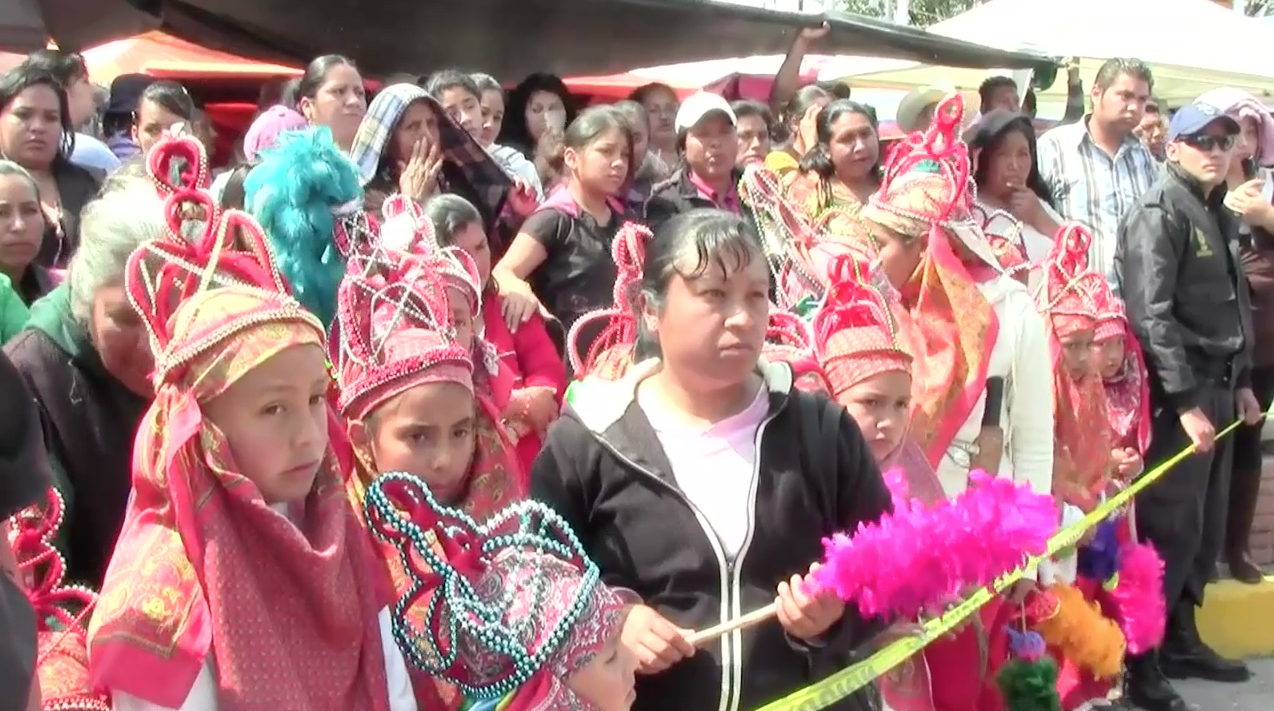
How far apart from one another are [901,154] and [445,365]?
2.28 meters

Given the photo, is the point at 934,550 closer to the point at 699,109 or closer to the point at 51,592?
the point at 51,592

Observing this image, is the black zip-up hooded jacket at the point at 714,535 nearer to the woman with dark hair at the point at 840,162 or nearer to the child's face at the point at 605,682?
the child's face at the point at 605,682

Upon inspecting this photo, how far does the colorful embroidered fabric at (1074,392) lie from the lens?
15.5 ft

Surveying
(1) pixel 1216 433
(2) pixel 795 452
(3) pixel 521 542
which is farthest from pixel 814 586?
(1) pixel 1216 433

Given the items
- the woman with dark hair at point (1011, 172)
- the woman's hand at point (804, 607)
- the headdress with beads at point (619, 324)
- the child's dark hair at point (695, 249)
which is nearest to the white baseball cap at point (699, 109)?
the woman with dark hair at point (1011, 172)

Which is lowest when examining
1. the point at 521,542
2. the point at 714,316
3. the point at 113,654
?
the point at 113,654

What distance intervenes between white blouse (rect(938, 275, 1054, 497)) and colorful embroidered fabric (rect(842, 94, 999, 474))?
0.06m

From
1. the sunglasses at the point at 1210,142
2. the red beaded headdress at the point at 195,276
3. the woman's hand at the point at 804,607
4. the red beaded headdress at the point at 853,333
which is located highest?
the sunglasses at the point at 1210,142

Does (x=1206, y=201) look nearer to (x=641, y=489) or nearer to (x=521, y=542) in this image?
(x=641, y=489)

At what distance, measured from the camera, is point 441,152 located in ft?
15.0

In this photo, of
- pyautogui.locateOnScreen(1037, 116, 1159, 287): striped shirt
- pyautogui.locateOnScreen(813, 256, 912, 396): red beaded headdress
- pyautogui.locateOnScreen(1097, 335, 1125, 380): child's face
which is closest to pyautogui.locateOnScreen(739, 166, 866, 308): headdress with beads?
pyautogui.locateOnScreen(813, 256, 912, 396): red beaded headdress

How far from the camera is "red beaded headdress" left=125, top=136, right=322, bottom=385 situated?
2211 mm

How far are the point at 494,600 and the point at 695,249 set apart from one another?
0.79 meters

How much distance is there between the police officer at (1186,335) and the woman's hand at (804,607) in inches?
142
